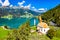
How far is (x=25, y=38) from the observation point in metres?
41.6

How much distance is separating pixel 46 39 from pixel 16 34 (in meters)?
16.7

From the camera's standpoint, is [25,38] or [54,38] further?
[54,38]

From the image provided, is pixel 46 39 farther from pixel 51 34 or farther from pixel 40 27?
pixel 40 27

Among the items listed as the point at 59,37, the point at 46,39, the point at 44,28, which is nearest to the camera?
the point at 46,39

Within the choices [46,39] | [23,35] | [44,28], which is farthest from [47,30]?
[23,35]

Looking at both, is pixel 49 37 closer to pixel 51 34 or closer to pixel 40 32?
pixel 51 34

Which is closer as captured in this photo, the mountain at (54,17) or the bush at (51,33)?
the bush at (51,33)

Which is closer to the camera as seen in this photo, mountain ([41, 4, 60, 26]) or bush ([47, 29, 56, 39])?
bush ([47, 29, 56, 39])

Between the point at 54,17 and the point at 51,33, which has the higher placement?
the point at 54,17

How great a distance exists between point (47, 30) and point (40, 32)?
237cm

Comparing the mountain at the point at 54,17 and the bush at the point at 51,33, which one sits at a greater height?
the mountain at the point at 54,17

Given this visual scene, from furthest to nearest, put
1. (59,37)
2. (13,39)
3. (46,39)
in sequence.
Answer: (59,37), (46,39), (13,39)

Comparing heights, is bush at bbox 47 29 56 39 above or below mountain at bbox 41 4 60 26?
below

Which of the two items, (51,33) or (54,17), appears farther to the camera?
(54,17)
